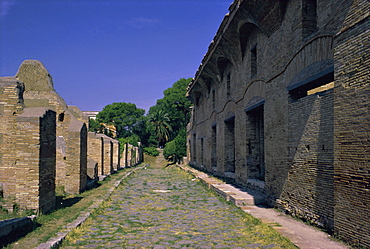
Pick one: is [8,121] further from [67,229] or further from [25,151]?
[67,229]

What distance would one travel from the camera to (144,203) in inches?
347

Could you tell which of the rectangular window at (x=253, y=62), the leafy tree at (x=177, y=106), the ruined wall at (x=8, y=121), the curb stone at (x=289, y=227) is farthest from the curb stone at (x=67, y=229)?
the leafy tree at (x=177, y=106)

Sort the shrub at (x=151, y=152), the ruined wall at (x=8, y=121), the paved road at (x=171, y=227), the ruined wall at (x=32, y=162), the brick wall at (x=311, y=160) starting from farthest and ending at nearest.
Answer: the shrub at (x=151, y=152) < the ruined wall at (x=8, y=121) < the ruined wall at (x=32, y=162) < the brick wall at (x=311, y=160) < the paved road at (x=171, y=227)

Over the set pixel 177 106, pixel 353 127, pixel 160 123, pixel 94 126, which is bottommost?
pixel 353 127

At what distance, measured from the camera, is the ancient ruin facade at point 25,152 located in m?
6.61

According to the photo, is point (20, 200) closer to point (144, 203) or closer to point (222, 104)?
point (144, 203)

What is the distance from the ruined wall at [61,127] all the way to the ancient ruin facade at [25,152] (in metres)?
2.61

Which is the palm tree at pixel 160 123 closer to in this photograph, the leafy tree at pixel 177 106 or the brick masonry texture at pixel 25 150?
the leafy tree at pixel 177 106

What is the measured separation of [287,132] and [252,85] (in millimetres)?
2933

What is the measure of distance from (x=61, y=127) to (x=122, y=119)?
42913 mm

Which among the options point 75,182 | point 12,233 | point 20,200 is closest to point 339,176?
point 12,233

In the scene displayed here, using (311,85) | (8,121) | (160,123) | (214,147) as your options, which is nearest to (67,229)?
Answer: (8,121)

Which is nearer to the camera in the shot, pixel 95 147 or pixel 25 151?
pixel 25 151

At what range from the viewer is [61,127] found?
416 inches
